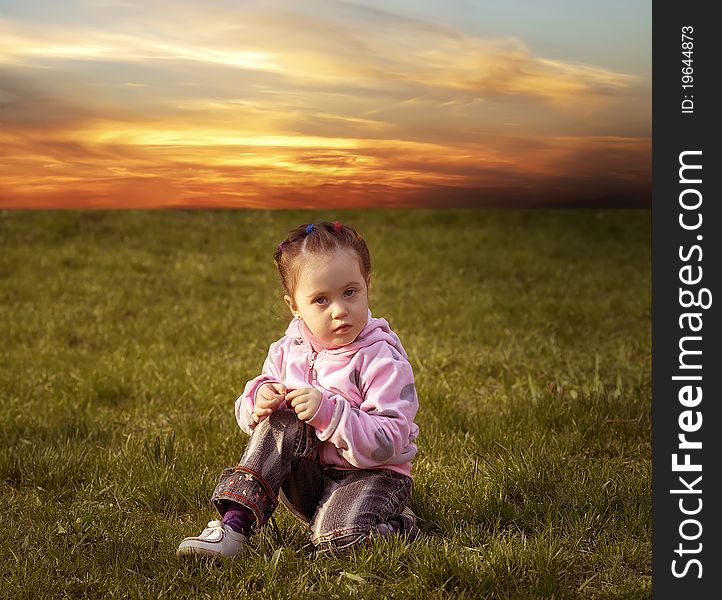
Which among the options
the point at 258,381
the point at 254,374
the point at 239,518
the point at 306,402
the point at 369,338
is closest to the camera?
the point at 306,402

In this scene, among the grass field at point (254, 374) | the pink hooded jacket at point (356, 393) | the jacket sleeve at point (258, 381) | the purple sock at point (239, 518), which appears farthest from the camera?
the jacket sleeve at point (258, 381)

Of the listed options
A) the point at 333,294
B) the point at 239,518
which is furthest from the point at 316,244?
the point at 239,518

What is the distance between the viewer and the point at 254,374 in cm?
709

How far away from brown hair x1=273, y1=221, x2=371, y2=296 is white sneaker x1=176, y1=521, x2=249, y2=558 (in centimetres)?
104

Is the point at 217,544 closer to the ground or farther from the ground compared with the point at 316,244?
closer to the ground

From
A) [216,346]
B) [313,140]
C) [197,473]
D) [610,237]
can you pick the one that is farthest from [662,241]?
[610,237]

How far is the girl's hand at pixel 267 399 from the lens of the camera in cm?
388

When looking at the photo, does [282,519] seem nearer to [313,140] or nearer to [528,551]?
[528,551]

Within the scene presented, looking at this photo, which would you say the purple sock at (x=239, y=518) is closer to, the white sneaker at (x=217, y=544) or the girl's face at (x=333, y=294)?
the white sneaker at (x=217, y=544)

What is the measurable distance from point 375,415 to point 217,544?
2.66ft

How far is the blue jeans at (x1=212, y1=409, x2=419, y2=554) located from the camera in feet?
12.6

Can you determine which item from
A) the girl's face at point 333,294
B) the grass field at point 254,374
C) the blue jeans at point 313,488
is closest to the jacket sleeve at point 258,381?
the blue jeans at point 313,488

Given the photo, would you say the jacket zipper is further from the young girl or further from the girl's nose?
the girl's nose

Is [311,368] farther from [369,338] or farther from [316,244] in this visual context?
[316,244]
